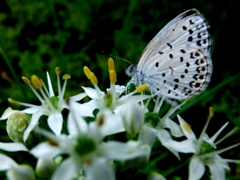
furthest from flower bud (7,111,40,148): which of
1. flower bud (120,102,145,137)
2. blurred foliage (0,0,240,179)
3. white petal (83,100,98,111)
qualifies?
blurred foliage (0,0,240,179)

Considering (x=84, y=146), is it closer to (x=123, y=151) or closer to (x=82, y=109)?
(x=123, y=151)

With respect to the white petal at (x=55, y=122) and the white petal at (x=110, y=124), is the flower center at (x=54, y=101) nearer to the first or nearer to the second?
the white petal at (x=55, y=122)

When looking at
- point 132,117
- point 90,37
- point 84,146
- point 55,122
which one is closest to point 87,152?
point 84,146

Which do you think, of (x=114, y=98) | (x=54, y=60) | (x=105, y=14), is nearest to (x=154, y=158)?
(x=114, y=98)

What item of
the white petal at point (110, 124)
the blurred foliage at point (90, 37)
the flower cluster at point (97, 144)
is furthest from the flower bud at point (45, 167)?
the blurred foliage at point (90, 37)

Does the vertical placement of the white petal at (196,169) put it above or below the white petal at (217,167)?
above

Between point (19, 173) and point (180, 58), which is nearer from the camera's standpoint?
point (19, 173)

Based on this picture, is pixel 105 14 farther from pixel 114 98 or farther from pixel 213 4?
pixel 114 98
